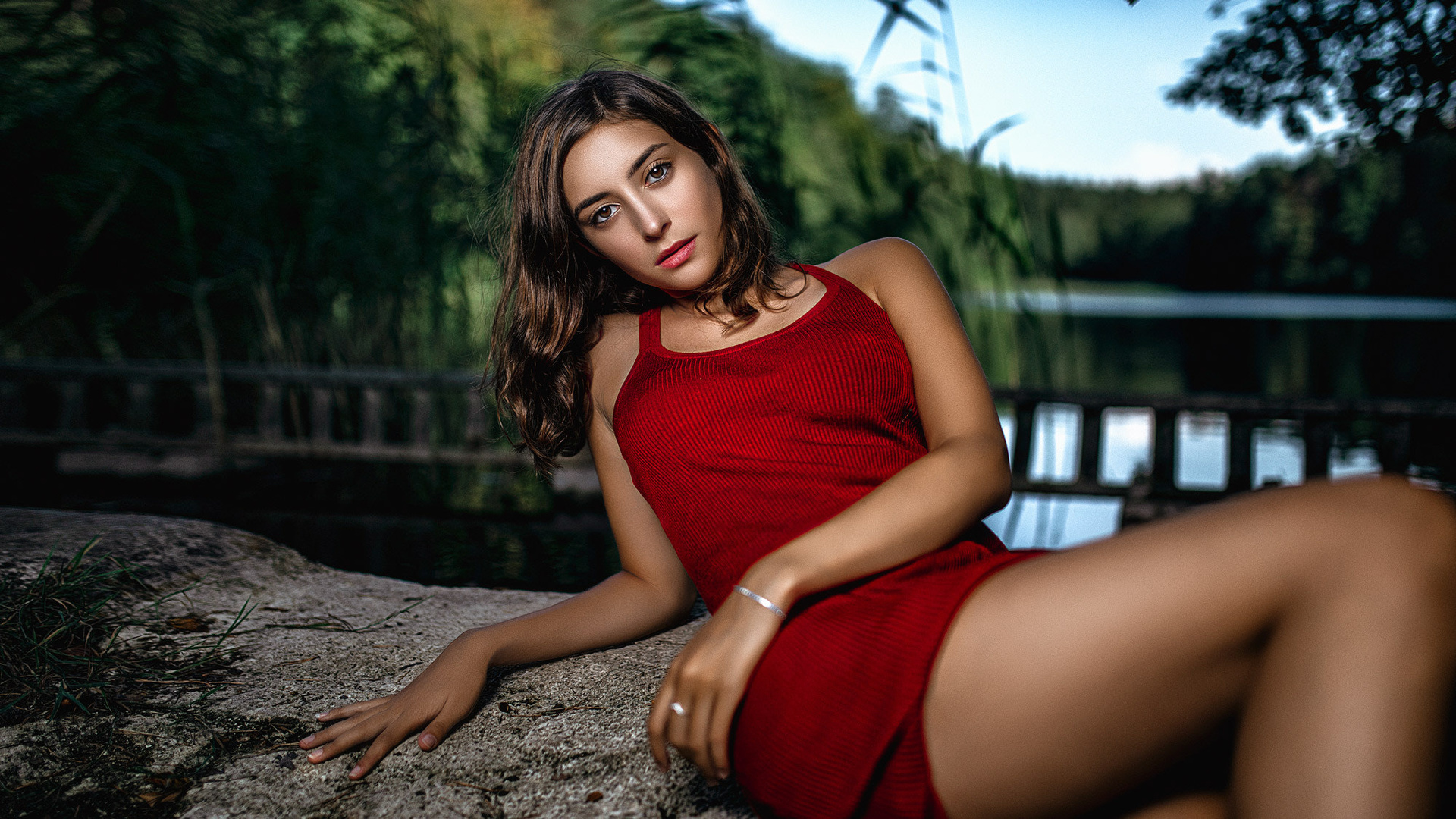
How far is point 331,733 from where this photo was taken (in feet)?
4.03

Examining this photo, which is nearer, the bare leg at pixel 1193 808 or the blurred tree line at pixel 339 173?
the bare leg at pixel 1193 808

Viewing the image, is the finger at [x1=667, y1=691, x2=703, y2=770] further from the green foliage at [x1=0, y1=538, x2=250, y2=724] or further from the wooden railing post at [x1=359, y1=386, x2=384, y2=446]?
the wooden railing post at [x1=359, y1=386, x2=384, y2=446]

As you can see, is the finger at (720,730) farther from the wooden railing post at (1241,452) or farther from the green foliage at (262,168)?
the green foliage at (262,168)

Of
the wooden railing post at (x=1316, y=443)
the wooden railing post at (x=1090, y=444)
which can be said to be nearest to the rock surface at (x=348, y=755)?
the wooden railing post at (x=1090, y=444)

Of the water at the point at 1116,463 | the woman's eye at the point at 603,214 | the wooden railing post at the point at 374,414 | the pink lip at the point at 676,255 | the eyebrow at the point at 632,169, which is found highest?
the eyebrow at the point at 632,169

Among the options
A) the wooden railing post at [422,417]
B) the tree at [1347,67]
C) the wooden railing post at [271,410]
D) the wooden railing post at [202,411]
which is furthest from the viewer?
the wooden railing post at [202,411]

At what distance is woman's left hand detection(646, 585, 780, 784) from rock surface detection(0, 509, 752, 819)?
0.23 metres

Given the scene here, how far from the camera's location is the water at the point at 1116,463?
3.34 metres

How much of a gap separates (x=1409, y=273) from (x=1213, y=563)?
37.9 m

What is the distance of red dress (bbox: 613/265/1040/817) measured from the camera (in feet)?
3.01

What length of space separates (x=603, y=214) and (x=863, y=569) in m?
0.64

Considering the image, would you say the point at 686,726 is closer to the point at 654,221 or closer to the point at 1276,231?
the point at 654,221

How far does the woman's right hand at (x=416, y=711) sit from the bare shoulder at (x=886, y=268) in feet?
2.49

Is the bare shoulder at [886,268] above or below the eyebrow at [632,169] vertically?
below
